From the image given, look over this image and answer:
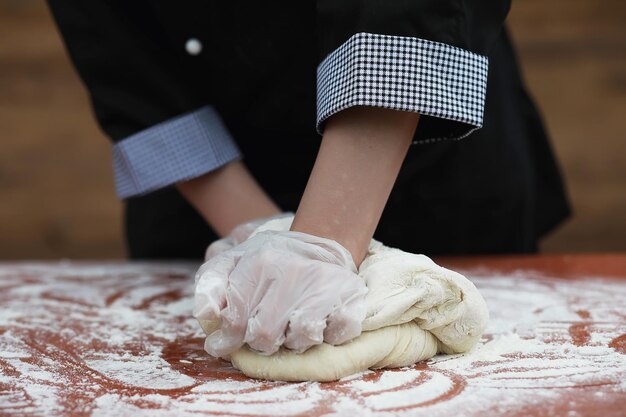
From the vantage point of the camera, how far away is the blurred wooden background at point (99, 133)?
2.40 metres

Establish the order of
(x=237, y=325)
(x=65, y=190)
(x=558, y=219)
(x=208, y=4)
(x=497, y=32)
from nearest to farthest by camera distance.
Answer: (x=237, y=325) → (x=497, y=32) → (x=208, y=4) → (x=558, y=219) → (x=65, y=190)

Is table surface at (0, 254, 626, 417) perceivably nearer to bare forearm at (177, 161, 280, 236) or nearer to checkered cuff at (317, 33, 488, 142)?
bare forearm at (177, 161, 280, 236)

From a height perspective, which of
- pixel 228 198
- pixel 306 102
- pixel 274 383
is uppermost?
pixel 306 102

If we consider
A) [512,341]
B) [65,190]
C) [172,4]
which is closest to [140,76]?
[172,4]

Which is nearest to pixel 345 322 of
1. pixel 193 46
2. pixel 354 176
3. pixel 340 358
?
pixel 340 358

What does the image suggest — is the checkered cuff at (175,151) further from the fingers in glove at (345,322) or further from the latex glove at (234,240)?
the fingers in glove at (345,322)

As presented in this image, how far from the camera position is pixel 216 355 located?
0.66 m

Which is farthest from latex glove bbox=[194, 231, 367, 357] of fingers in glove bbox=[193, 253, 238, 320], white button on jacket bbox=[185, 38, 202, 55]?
white button on jacket bbox=[185, 38, 202, 55]

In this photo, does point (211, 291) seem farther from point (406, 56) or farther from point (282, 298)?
point (406, 56)

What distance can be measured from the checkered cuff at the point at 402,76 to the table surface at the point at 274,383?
224 millimetres

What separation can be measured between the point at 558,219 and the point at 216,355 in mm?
959

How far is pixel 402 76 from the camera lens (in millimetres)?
674

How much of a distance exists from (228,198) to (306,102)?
17cm

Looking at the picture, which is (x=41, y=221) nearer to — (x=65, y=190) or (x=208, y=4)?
(x=65, y=190)
